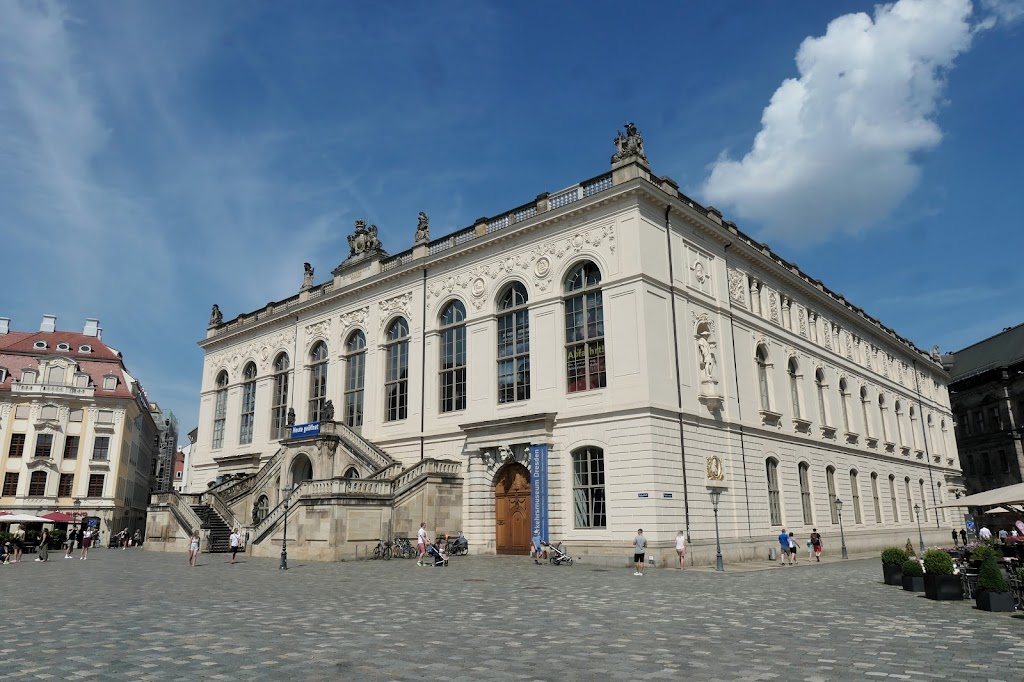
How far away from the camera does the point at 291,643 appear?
1020 centimetres

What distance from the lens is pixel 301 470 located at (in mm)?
38906

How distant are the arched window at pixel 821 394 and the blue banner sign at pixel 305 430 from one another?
2737cm

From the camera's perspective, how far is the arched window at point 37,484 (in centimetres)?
5762

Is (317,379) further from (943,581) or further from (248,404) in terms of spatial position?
(943,581)

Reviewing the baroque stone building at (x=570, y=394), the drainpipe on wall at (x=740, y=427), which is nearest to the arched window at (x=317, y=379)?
the baroque stone building at (x=570, y=394)

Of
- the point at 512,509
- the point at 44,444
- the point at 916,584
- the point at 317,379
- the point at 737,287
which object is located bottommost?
the point at 916,584

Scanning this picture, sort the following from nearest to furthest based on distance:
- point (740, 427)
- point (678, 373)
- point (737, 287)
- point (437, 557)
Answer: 1. point (437, 557)
2. point (678, 373)
3. point (740, 427)
4. point (737, 287)

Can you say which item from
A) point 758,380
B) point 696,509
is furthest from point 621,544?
point 758,380

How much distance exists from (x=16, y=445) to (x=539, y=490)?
50327 millimetres

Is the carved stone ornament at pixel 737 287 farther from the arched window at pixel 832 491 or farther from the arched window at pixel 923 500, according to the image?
the arched window at pixel 923 500

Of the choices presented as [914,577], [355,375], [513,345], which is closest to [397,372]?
[355,375]

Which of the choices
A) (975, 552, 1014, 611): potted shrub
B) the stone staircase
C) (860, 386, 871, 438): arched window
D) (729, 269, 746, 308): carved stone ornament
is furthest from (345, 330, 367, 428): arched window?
(860, 386, 871, 438): arched window

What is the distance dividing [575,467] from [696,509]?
16.1ft

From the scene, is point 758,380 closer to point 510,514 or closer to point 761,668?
point 510,514
